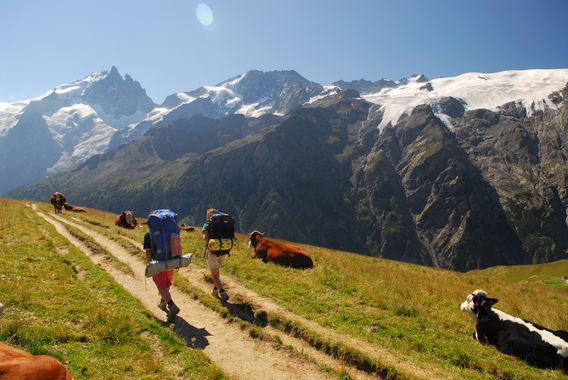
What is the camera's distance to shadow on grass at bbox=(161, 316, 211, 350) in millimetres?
11531

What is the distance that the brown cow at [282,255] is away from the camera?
72.7ft

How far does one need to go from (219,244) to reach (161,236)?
8.80 ft

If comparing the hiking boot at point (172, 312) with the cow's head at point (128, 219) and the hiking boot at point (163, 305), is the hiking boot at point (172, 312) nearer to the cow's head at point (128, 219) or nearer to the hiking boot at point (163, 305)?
the hiking boot at point (163, 305)

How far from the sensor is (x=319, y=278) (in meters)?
19.1

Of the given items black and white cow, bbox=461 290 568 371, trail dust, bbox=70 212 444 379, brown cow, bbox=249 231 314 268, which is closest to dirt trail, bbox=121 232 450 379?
trail dust, bbox=70 212 444 379

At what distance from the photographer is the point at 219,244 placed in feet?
50.9

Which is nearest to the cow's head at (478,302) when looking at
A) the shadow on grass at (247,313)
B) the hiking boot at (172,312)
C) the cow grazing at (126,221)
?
the shadow on grass at (247,313)

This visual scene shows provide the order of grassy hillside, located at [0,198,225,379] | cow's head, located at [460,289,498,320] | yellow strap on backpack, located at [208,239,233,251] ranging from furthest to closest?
yellow strap on backpack, located at [208,239,233,251] → cow's head, located at [460,289,498,320] → grassy hillside, located at [0,198,225,379]

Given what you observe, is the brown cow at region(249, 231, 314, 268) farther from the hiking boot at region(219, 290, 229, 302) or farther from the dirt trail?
the hiking boot at region(219, 290, 229, 302)

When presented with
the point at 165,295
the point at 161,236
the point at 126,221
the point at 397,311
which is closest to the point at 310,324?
the point at 397,311

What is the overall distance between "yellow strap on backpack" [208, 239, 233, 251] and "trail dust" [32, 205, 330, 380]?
7.02ft

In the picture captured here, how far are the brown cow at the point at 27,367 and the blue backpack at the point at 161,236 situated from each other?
7.08 meters

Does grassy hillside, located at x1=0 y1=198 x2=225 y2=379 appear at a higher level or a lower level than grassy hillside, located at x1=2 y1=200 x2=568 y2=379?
higher

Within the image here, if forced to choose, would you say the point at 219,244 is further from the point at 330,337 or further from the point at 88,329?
the point at 88,329
